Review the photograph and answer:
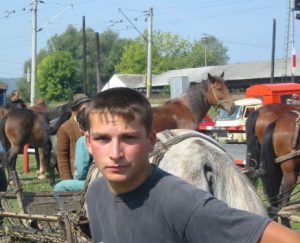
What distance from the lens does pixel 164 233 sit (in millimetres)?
1652

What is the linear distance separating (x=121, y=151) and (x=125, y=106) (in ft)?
0.44

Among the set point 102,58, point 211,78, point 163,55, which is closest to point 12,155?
point 211,78

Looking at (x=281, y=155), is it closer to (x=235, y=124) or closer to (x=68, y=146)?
(x=68, y=146)

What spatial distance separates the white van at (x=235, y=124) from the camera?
864 inches

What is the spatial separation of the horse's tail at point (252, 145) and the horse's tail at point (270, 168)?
2.48 feet

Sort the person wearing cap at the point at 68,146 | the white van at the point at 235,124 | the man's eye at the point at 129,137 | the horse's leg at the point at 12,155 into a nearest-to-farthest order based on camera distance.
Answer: the man's eye at the point at 129,137 < the person wearing cap at the point at 68,146 < the horse's leg at the point at 12,155 < the white van at the point at 235,124

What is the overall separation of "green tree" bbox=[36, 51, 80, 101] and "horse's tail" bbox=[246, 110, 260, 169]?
70.2 meters

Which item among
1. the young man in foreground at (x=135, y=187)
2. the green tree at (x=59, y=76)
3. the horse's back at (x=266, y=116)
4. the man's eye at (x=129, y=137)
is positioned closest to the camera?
the young man in foreground at (x=135, y=187)

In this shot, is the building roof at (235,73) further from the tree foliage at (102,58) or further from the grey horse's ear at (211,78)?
the grey horse's ear at (211,78)

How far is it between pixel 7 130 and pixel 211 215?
37.6 feet

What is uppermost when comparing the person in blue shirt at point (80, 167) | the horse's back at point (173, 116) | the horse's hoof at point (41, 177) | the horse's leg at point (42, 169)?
the horse's back at point (173, 116)

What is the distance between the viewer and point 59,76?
259 feet

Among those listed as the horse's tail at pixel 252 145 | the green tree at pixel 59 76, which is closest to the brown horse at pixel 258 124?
the horse's tail at pixel 252 145

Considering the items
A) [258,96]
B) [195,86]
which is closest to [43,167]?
[195,86]
